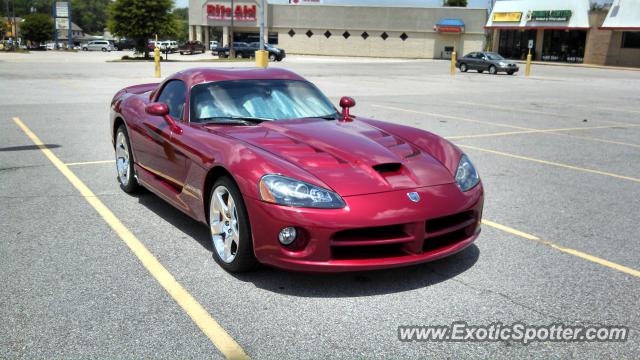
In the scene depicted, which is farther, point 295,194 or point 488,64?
point 488,64

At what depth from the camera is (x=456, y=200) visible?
13.0 feet

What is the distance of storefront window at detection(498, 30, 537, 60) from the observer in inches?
2347

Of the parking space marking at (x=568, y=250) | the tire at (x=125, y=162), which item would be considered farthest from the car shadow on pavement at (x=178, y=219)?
the parking space marking at (x=568, y=250)

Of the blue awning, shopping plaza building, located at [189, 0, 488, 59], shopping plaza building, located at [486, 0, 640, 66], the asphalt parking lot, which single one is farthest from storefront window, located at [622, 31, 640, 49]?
the asphalt parking lot

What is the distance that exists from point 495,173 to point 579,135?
15.4ft

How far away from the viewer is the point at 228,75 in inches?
209

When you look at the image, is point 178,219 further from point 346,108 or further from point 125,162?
point 346,108

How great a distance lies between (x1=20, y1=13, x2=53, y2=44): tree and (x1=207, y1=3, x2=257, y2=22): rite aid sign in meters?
31.2

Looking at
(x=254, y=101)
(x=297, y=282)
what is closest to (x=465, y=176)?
(x=297, y=282)

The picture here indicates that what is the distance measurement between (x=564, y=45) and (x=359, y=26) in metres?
25.2

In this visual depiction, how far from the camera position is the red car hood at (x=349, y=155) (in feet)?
12.5

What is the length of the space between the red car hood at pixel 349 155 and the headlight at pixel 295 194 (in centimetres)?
9

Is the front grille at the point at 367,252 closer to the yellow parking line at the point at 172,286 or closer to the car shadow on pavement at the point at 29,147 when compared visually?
the yellow parking line at the point at 172,286

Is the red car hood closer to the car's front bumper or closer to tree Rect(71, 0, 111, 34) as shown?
the car's front bumper
